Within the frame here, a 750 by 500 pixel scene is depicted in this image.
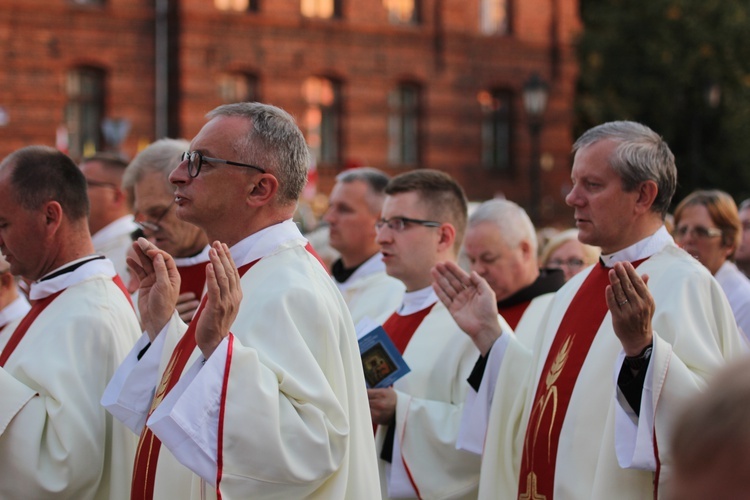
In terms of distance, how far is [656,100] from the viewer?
28266 mm

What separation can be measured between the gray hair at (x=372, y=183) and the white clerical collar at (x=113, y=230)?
136cm

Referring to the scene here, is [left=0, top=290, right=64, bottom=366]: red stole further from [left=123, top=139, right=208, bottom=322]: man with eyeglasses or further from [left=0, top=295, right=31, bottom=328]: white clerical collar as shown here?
[left=0, top=295, right=31, bottom=328]: white clerical collar

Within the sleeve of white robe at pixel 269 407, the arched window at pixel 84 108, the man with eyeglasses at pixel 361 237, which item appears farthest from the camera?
the arched window at pixel 84 108

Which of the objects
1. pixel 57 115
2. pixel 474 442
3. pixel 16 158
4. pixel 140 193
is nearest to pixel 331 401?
pixel 474 442

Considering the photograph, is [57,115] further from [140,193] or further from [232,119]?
[232,119]

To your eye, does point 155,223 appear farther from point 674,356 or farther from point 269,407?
point 674,356

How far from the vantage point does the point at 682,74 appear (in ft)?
90.6

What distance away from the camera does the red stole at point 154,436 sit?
137 inches

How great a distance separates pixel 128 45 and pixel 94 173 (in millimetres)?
17081

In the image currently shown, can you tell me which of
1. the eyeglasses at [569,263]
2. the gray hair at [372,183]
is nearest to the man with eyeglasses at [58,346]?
the gray hair at [372,183]

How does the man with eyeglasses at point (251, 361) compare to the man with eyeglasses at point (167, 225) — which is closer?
the man with eyeglasses at point (251, 361)

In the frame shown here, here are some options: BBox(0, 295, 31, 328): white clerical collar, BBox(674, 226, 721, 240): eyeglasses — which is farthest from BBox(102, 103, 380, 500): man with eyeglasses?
BBox(674, 226, 721, 240): eyeglasses

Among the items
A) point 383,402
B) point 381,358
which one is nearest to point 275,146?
point 381,358

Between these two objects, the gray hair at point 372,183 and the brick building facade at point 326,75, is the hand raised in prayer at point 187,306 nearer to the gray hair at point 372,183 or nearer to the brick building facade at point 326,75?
the gray hair at point 372,183
